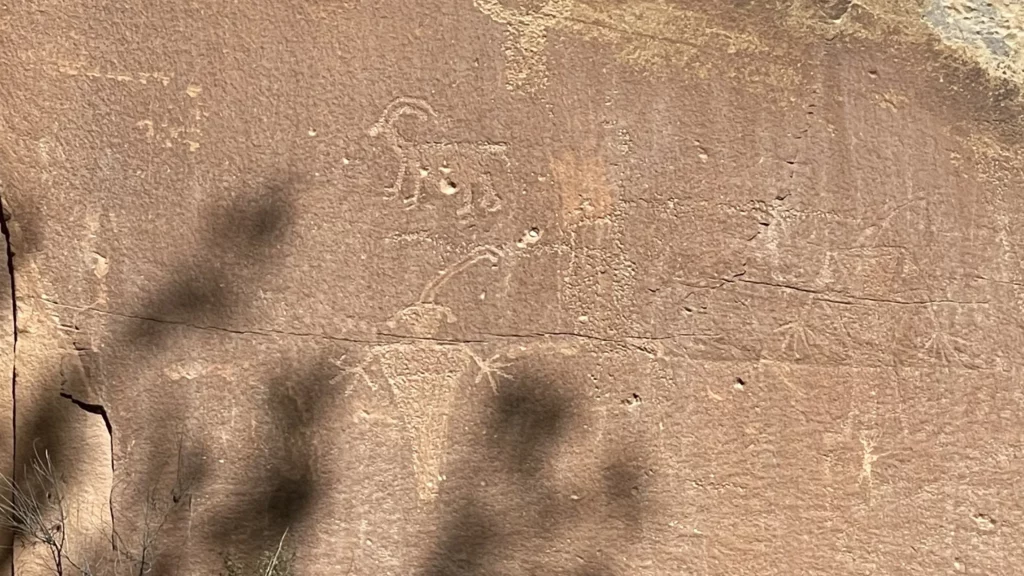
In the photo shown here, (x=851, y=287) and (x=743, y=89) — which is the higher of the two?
(x=743, y=89)

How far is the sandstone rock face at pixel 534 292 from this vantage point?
2107 millimetres

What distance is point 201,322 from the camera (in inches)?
83.7

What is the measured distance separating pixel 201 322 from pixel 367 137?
559mm

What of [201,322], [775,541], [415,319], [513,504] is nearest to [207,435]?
[201,322]

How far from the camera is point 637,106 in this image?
2.15m

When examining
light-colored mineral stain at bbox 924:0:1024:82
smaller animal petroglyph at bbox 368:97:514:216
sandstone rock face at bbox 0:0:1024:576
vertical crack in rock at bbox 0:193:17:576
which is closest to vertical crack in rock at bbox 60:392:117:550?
sandstone rock face at bbox 0:0:1024:576

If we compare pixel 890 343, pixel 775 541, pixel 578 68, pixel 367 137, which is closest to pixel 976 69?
pixel 890 343

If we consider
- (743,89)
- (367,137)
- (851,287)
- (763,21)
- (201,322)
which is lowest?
(201,322)

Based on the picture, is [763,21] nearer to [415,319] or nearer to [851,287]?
[851,287]

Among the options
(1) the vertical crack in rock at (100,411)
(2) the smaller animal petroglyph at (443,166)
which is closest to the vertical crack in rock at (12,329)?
(1) the vertical crack in rock at (100,411)

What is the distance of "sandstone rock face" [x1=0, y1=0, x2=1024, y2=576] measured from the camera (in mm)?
2107

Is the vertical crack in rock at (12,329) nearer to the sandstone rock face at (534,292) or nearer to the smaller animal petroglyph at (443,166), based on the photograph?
the sandstone rock face at (534,292)

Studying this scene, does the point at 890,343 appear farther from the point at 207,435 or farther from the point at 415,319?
the point at 207,435

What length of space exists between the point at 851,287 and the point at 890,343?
158 millimetres
